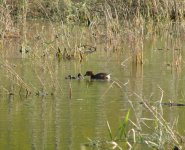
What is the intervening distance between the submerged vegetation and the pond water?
0.08 metres

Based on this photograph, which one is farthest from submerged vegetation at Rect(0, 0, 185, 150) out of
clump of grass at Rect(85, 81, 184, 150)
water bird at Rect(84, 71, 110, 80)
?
water bird at Rect(84, 71, 110, 80)

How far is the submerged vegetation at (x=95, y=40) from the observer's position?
328 inches

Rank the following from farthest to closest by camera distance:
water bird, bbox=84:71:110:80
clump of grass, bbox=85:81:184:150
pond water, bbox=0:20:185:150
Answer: water bird, bbox=84:71:110:80 → pond water, bbox=0:20:185:150 → clump of grass, bbox=85:81:184:150

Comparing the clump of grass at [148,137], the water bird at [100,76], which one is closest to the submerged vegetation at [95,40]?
the clump of grass at [148,137]

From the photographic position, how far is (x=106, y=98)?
1138cm

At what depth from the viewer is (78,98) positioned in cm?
1138

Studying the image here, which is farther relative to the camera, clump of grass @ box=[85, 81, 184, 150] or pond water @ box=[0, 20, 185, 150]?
pond water @ box=[0, 20, 185, 150]

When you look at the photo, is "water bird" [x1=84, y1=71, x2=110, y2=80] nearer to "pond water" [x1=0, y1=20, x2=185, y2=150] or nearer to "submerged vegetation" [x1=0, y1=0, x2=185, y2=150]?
"pond water" [x1=0, y1=20, x2=185, y2=150]

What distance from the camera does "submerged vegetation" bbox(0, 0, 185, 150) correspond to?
834 cm

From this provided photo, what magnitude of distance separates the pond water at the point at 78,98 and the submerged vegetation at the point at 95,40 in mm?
81

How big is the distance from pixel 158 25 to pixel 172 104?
38.8 feet

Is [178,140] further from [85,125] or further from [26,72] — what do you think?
[26,72]

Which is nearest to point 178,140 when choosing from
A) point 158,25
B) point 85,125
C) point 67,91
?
point 85,125

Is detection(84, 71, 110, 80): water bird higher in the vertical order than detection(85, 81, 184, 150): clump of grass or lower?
higher
